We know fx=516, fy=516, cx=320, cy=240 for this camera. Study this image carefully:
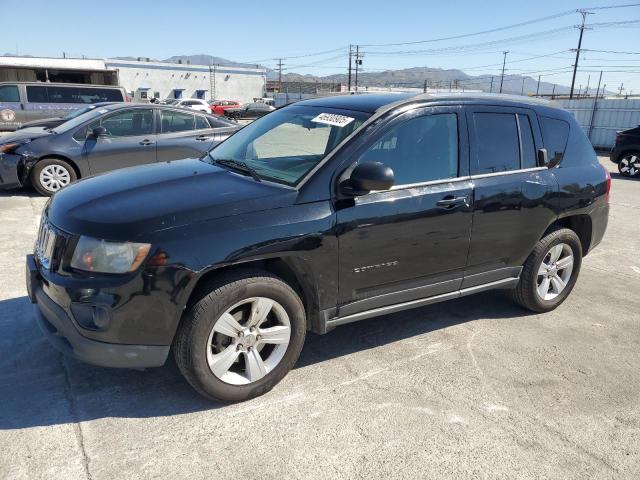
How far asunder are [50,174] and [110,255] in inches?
253

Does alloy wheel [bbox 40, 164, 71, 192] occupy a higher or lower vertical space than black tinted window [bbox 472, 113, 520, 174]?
lower

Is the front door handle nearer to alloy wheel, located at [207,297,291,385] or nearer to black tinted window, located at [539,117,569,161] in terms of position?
black tinted window, located at [539,117,569,161]

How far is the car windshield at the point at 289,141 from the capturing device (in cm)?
341

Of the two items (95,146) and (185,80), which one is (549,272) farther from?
(185,80)

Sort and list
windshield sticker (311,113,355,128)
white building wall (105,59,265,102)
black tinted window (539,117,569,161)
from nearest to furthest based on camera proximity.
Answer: windshield sticker (311,113,355,128), black tinted window (539,117,569,161), white building wall (105,59,265,102)

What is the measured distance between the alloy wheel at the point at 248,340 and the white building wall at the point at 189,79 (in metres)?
65.0

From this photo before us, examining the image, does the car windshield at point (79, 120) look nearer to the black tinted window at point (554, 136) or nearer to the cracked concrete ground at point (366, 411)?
the cracked concrete ground at point (366, 411)

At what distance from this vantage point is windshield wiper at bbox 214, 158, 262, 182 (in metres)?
3.42

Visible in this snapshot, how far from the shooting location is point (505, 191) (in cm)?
386

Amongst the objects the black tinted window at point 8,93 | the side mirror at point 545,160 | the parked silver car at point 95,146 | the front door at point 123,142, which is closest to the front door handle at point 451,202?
the side mirror at point 545,160

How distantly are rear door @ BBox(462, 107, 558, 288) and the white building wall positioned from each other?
64.4 metres

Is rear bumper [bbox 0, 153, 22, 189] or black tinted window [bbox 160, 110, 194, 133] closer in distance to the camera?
rear bumper [bbox 0, 153, 22, 189]

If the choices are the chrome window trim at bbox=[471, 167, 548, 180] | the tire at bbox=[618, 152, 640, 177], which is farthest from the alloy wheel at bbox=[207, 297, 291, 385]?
the tire at bbox=[618, 152, 640, 177]

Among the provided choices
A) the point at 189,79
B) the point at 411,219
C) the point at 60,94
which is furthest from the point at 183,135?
the point at 189,79
